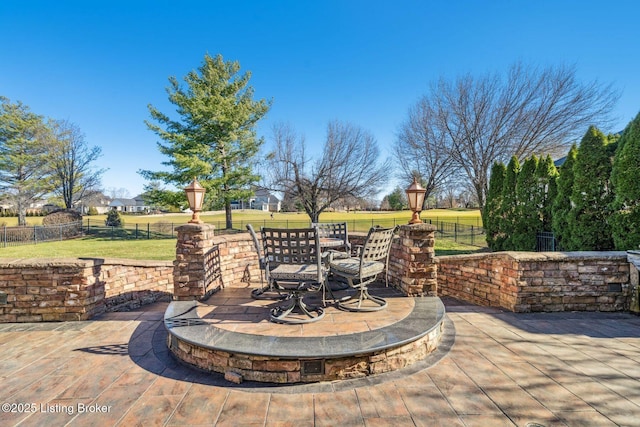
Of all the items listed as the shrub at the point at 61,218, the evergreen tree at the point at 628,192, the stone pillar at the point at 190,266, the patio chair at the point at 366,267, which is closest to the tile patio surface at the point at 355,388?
the stone pillar at the point at 190,266

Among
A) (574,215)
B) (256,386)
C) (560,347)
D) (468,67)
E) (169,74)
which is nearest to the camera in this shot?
(256,386)

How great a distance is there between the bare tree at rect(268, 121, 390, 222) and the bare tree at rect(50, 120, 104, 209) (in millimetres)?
15873

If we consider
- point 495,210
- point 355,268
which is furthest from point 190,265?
point 495,210

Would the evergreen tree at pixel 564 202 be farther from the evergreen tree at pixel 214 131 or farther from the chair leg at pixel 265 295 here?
the evergreen tree at pixel 214 131

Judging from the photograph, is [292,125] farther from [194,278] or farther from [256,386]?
[256,386]

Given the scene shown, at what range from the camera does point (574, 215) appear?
638 cm

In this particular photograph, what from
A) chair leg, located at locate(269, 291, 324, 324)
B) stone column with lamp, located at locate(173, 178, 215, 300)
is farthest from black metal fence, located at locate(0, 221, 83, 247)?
chair leg, located at locate(269, 291, 324, 324)

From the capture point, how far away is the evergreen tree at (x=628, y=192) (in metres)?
4.97

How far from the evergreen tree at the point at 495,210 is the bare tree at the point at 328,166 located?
809cm

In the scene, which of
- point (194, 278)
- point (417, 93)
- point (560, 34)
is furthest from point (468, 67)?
point (194, 278)

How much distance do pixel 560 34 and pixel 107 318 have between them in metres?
13.5

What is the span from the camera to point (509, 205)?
930 centimetres

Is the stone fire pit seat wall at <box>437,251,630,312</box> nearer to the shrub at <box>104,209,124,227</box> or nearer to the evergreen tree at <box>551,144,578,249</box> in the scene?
the evergreen tree at <box>551,144,578,249</box>

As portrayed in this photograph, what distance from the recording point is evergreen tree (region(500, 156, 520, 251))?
9.23m
